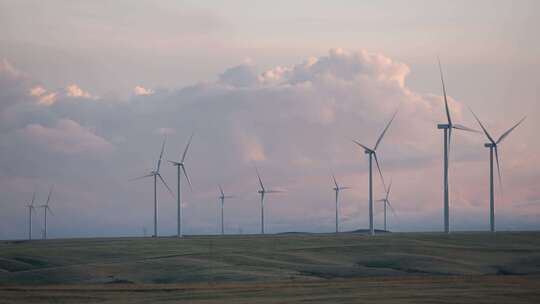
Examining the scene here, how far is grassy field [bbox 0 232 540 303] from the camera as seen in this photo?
64250 mm

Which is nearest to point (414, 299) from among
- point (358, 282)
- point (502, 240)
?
point (358, 282)

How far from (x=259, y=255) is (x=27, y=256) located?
28828 millimetres

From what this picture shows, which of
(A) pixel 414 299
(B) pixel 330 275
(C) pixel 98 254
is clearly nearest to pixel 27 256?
(C) pixel 98 254

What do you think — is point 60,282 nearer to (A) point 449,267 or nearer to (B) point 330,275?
(B) point 330,275

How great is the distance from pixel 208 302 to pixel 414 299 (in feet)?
41.1

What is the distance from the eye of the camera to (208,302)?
6091 centimetres

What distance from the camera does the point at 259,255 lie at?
110m

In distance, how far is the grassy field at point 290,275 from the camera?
211ft

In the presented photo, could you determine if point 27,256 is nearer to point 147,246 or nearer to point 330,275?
point 147,246

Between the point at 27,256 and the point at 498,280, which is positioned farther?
the point at 27,256

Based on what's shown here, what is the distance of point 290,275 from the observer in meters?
86.8

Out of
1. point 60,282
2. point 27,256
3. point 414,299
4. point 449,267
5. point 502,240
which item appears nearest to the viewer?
point 414,299

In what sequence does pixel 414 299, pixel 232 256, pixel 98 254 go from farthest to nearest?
pixel 98 254 < pixel 232 256 < pixel 414 299

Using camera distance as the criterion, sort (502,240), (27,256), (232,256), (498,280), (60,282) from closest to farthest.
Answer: (498,280) → (60,282) → (232,256) → (27,256) → (502,240)
